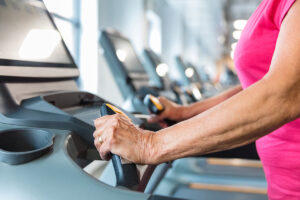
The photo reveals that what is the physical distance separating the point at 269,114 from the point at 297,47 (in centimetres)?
13

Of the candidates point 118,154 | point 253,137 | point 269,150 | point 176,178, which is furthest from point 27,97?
point 176,178

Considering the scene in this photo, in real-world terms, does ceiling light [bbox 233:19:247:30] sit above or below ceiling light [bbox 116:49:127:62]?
below

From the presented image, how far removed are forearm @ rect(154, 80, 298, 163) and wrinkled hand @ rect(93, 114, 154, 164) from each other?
0.19 feet

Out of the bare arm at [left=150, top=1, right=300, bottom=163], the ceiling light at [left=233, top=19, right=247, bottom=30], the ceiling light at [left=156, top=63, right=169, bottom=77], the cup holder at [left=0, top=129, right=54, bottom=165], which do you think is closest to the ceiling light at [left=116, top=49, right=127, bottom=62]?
the ceiling light at [left=156, top=63, right=169, bottom=77]

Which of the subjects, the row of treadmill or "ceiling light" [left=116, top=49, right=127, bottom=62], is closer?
the row of treadmill

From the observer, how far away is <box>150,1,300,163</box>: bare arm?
0.53m

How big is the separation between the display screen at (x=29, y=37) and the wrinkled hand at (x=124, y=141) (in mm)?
334

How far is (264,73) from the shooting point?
80cm

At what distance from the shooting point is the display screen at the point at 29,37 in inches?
30.4

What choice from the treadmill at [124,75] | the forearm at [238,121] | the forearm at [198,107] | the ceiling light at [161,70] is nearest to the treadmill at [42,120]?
the forearm at [238,121]

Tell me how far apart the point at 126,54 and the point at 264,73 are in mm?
1340

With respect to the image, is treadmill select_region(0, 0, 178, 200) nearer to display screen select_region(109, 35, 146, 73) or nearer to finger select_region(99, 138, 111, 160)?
finger select_region(99, 138, 111, 160)

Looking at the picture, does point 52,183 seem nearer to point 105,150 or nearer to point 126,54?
point 105,150

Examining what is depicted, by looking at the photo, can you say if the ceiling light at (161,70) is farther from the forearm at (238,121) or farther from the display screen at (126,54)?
the forearm at (238,121)
